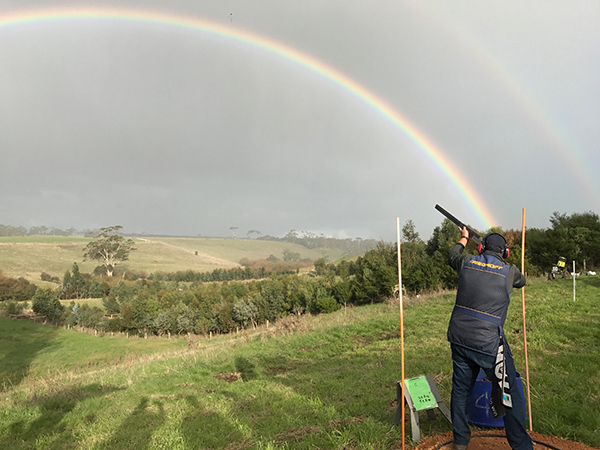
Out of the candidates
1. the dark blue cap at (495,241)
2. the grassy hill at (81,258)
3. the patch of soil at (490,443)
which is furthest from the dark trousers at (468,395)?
the grassy hill at (81,258)

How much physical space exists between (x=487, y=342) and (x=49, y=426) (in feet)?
31.7

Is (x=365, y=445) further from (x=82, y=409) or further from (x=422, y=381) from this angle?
(x=82, y=409)

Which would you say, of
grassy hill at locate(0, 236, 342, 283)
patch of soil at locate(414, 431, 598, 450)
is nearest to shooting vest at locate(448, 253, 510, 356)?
patch of soil at locate(414, 431, 598, 450)

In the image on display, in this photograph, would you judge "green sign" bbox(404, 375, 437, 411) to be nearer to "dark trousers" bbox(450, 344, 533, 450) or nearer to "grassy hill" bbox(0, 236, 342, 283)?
"dark trousers" bbox(450, 344, 533, 450)

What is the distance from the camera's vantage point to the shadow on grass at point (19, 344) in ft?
112

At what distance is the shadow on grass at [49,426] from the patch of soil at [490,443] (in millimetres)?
6778

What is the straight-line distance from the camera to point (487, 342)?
431 cm

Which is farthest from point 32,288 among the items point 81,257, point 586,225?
point 586,225

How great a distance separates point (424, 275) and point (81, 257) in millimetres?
155594

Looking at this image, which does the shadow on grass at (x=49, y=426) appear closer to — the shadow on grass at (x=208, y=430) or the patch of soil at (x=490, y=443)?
the shadow on grass at (x=208, y=430)

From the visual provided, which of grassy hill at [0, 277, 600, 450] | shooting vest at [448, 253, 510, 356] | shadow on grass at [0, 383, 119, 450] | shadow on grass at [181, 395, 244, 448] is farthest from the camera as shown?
shadow on grass at [0, 383, 119, 450]

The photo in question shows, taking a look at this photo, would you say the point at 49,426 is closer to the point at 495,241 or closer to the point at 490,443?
the point at 490,443

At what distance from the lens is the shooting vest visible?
171 inches

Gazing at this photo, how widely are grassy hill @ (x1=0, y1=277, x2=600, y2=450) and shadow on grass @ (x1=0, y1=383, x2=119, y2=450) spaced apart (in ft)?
0.10
